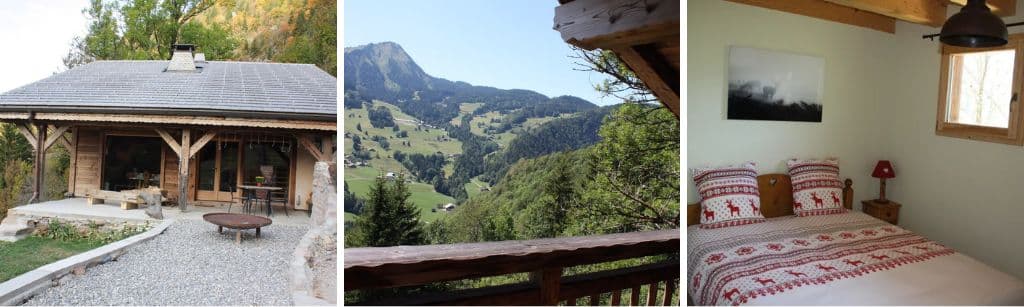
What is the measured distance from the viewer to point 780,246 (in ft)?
9.70

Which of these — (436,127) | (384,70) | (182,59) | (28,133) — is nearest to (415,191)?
(436,127)

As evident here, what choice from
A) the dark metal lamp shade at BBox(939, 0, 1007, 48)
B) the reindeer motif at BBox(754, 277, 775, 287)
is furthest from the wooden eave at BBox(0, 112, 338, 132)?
the dark metal lamp shade at BBox(939, 0, 1007, 48)

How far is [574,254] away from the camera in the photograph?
104 inches

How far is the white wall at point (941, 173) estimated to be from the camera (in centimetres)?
298

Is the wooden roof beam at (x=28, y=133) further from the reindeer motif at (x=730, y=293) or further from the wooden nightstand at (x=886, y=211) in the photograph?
the wooden nightstand at (x=886, y=211)

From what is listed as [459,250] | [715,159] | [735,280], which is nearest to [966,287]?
[735,280]

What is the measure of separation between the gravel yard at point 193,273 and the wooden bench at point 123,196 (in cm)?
25

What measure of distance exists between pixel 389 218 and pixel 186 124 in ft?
4.64

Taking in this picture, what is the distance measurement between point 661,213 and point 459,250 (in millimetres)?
2382

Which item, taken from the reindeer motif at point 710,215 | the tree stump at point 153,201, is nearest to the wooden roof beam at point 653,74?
the reindeer motif at point 710,215

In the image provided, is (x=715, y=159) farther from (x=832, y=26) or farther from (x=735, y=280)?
(x=832, y=26)

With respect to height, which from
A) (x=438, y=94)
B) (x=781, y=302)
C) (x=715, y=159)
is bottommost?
(x=781, y=302)

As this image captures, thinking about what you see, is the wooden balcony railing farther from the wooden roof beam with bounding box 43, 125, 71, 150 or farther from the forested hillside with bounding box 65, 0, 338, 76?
the wooden roof beam with bounding box 43, 125, 71, 150

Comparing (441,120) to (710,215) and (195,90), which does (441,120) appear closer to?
(195,90)
